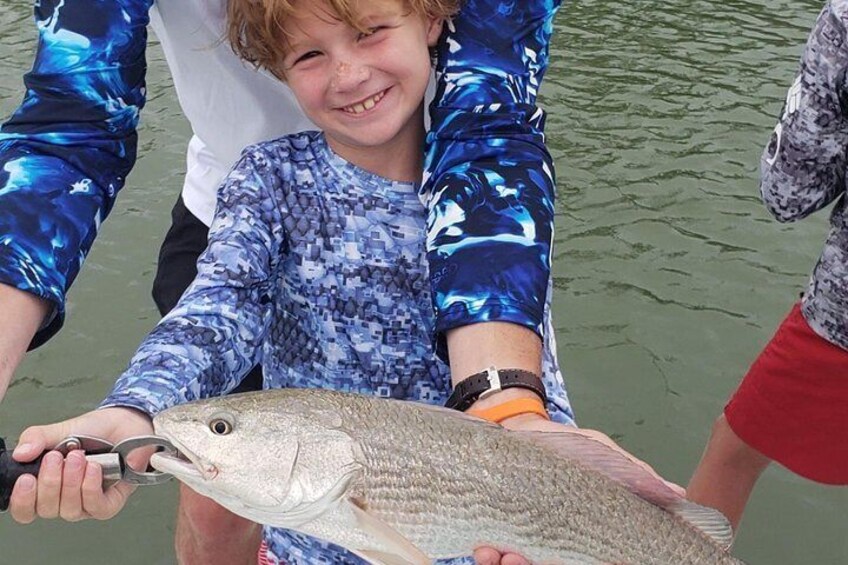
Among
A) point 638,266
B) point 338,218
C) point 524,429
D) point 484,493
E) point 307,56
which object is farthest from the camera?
point 638,266

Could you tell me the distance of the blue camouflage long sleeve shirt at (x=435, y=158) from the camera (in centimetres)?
249

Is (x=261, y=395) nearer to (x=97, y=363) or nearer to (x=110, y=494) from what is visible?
(x=110, y=494)

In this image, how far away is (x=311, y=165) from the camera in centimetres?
283

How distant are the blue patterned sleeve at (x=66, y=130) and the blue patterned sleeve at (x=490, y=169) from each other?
0.80 meters

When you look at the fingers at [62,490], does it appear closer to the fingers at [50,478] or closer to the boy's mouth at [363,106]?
A: the fingers at [50,478]

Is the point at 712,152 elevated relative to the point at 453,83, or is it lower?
lower

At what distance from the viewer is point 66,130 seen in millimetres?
2566

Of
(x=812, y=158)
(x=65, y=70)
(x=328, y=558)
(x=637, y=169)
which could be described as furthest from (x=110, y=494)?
(x=637, y=169)

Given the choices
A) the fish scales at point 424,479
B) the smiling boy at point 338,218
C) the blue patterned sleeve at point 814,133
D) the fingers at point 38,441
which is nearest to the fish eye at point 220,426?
the fish scales at point 424,479

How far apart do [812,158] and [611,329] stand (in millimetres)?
2472

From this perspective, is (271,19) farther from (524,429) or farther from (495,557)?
(495,557)

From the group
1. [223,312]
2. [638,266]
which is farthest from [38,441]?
[638,266]

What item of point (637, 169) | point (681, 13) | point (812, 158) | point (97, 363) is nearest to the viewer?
point (812, 158)

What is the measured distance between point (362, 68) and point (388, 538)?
3.87 feet
